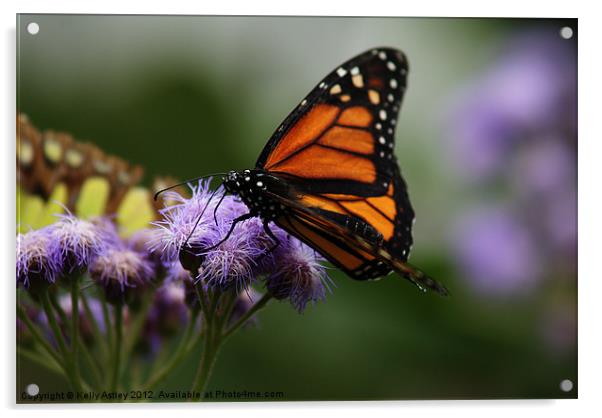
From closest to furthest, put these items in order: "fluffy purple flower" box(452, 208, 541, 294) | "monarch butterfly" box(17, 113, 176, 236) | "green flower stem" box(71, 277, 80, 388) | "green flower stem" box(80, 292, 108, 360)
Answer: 1. "green flower stem" box(71, 277, 80, 388)
2. "green flower stem" box(80, 292, 108, 360)
3. "monarch butterfly" box(17, 113, 176, 236)
4. "fluffy purple flower" box(452, 208, 541, 294)

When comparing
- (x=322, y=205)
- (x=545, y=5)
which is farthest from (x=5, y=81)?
(x=545, y=5)

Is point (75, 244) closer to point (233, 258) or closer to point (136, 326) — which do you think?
point (136, 326)

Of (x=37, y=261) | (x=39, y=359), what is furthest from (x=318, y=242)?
(x=39, y=359)

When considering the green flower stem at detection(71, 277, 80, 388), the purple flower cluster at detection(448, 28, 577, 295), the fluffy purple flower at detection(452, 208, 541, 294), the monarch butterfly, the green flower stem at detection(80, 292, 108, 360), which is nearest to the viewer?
the green flower stem at detection(71, 277, 80, 388)

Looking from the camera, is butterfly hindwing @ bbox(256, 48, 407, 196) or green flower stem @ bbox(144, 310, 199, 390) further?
butterfly hindwing @ bbox(256, 48, 407, 196)

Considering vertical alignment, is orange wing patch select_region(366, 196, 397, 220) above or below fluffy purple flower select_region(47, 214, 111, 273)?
above

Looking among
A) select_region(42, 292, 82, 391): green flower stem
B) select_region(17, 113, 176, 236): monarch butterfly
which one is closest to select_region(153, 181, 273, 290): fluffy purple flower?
select_region(42, 292, 82, 391): green flower stem

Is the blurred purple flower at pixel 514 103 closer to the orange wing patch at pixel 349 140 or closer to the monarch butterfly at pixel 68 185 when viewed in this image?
the orange wing patch at pixel 349 140

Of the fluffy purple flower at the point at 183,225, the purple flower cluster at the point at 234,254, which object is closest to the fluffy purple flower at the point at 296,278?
the purple flower cluster at the point at 234,254

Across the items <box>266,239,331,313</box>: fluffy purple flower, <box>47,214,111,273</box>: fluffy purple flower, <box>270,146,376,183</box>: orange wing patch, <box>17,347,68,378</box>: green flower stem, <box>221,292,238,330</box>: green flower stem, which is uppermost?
<box>270,146,376,183</box>: orange wing patch

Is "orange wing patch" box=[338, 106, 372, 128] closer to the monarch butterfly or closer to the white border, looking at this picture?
the white border
